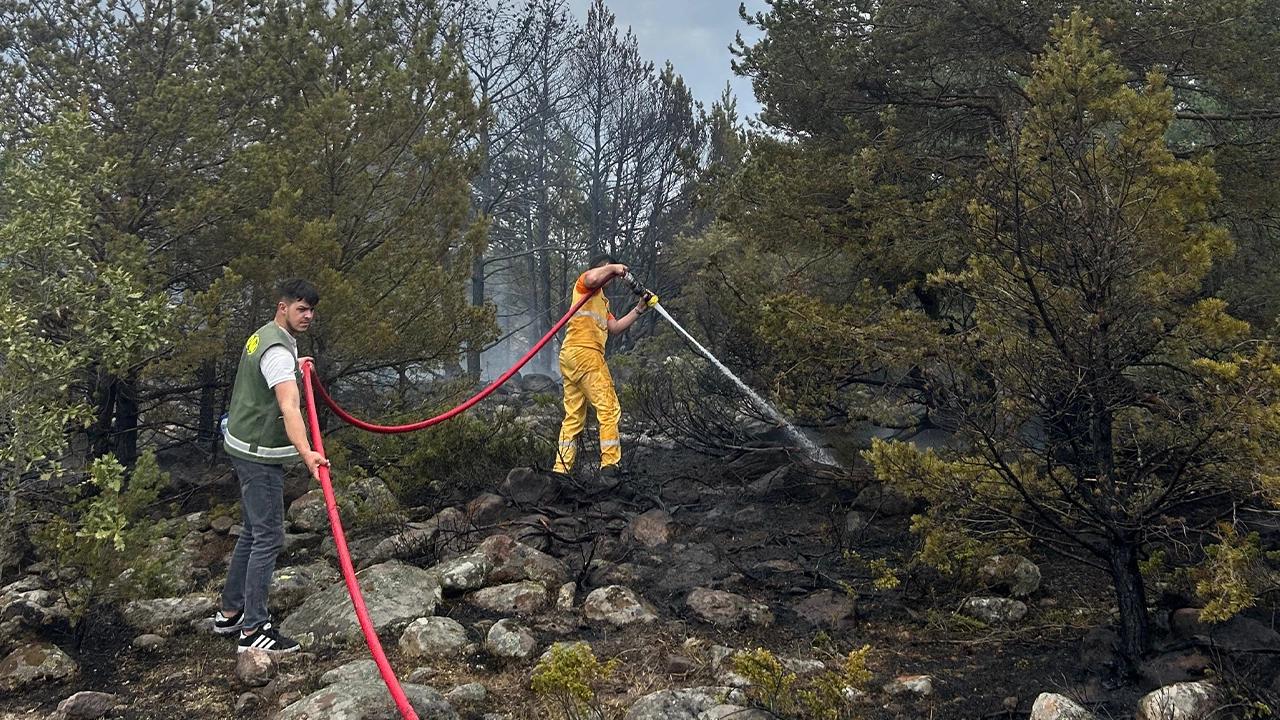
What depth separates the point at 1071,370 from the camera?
3480 mm

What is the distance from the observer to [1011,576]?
4562mm

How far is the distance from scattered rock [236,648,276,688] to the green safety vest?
2.91 feet

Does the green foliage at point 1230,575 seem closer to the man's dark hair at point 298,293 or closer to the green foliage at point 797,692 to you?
the green foliage at point 797,692

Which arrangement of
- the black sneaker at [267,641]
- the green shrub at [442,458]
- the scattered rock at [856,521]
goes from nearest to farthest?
the black sneaker at [267,641] < the scattered rock at [856,521] < the green shrub at [442,458]

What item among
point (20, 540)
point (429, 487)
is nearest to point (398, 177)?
point (429, 487)

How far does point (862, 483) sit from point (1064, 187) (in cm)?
309

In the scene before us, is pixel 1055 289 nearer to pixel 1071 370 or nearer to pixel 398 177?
pixel 1071 370

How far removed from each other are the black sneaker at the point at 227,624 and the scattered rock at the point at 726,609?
7.83ft

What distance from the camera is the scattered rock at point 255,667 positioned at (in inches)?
142

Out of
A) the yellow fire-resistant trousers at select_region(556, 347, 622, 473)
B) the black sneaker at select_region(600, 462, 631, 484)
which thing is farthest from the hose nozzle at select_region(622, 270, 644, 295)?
the black sneaker at select_region(600, 462, 631, 484)

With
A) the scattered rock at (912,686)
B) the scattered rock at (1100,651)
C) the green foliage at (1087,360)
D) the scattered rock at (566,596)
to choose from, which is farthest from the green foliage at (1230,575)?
the scattered rock at (566,596)

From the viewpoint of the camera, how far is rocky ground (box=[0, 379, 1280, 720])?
10.7 ft

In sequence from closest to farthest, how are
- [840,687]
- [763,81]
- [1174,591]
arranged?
[840,687] < [1174,591] < [763,81]

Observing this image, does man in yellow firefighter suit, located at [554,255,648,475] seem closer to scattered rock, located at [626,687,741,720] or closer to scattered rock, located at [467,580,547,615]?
scattered rock, located at [467,580,547,615]
